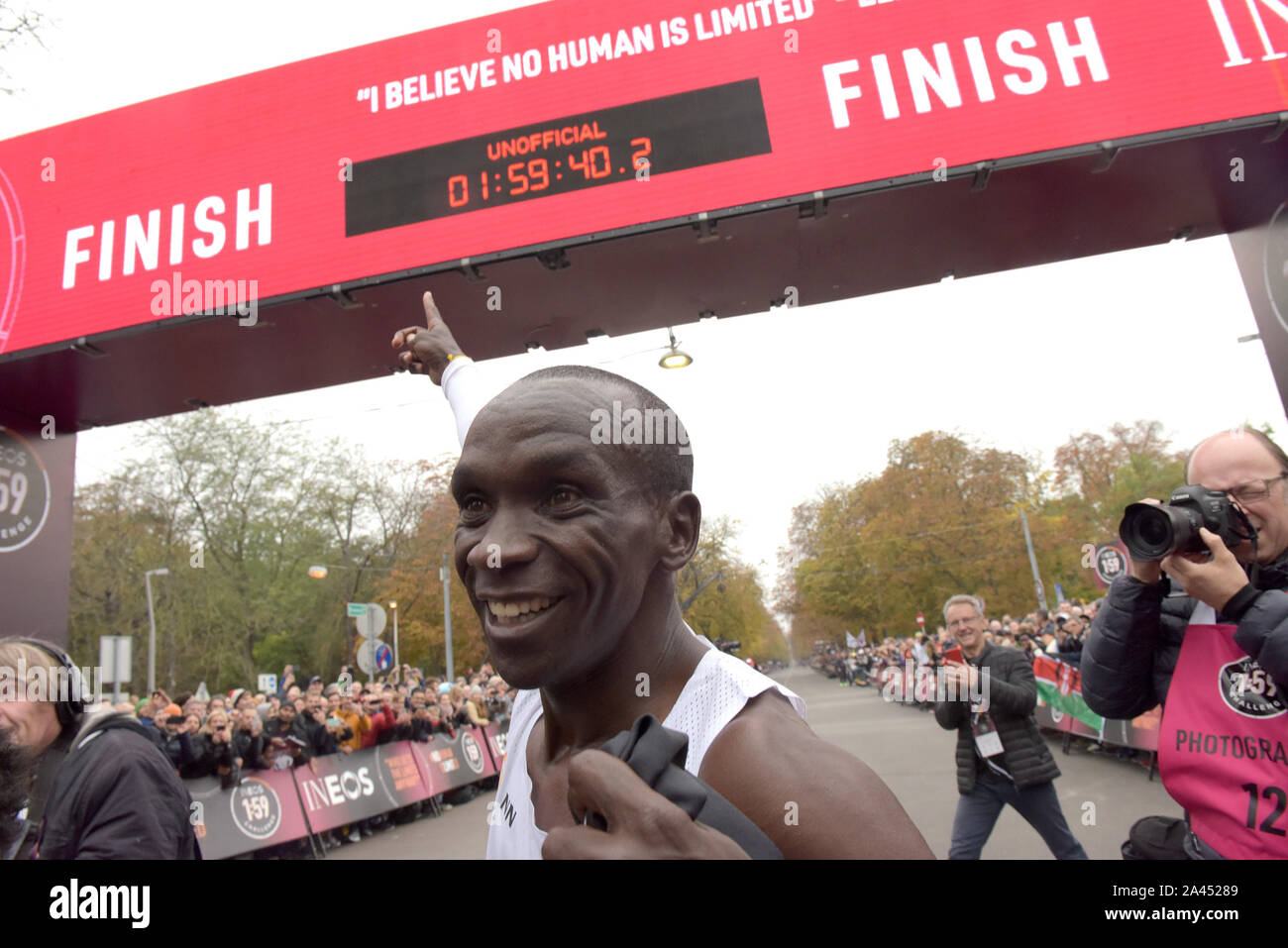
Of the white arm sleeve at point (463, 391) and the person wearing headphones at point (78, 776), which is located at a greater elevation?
the white arm sleeve at point (463, 391)

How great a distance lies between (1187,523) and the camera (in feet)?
6.43

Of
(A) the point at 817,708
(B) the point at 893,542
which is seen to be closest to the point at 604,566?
(A) the point at 817,708

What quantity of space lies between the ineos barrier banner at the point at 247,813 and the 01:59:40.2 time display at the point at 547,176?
6.54 meters

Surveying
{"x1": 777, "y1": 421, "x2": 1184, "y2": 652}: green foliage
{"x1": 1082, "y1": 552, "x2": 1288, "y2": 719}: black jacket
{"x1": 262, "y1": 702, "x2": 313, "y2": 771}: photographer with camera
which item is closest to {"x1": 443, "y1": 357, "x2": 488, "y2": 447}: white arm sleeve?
{"x1": 1082, "y1": 552, "x2": 1288, "y2": 719}: black jacket

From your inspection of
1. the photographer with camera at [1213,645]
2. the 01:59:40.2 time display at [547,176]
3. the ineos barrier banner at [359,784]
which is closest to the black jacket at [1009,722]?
the photographer with camera at [1213,645]

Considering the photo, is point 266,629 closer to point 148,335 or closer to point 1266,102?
point 148,335

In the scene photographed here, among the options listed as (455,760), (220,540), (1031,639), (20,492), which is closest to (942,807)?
(1031,639)

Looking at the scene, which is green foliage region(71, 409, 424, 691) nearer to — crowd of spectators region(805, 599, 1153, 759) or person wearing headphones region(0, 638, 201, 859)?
crowd of spectators region(805, 599, 1153, 759)

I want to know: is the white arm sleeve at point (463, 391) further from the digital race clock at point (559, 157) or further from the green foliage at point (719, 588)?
the green foliage at point (719, 588)

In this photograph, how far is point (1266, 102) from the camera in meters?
5.23

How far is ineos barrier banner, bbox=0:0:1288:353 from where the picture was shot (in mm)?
5445

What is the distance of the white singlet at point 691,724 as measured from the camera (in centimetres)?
97

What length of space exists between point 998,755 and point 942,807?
387 centimetres

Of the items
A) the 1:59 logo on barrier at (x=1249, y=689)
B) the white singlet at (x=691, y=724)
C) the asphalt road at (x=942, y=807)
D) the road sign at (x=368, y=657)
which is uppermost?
the road sign at (x=368, y=657)
